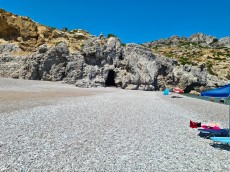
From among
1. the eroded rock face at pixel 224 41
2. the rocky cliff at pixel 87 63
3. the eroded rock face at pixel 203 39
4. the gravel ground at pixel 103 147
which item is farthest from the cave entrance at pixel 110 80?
the eroded rock face at pixel 203 39

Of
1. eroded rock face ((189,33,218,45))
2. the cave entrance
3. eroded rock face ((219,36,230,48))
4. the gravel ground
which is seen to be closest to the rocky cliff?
the cave entrance

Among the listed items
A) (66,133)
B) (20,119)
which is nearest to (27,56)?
(20,119)

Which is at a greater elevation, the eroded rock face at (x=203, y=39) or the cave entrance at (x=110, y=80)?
the eroded rock face at (x=203, y=39)

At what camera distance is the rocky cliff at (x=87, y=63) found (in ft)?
156

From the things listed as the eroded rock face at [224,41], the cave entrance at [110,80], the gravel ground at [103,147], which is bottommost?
the gravel ground at [103,147]

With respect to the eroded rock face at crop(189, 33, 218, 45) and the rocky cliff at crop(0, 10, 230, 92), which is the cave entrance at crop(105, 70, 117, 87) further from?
the eroded rock face at crop(189, 33, 218, 45)

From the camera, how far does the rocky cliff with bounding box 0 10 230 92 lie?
156 feet

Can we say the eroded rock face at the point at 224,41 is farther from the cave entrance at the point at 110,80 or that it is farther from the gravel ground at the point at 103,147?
the gravel ground at the point at 103,147

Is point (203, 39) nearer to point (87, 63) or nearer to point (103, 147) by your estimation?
point (87, 63)

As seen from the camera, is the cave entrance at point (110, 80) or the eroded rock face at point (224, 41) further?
the eroded rock face at point (224, 41)

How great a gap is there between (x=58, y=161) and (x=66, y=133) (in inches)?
131

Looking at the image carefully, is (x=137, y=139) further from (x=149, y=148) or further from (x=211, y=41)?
(x=211, y=41)

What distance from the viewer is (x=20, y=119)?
12.0m

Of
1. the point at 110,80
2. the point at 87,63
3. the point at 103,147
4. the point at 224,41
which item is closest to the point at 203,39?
the point at 224,41
